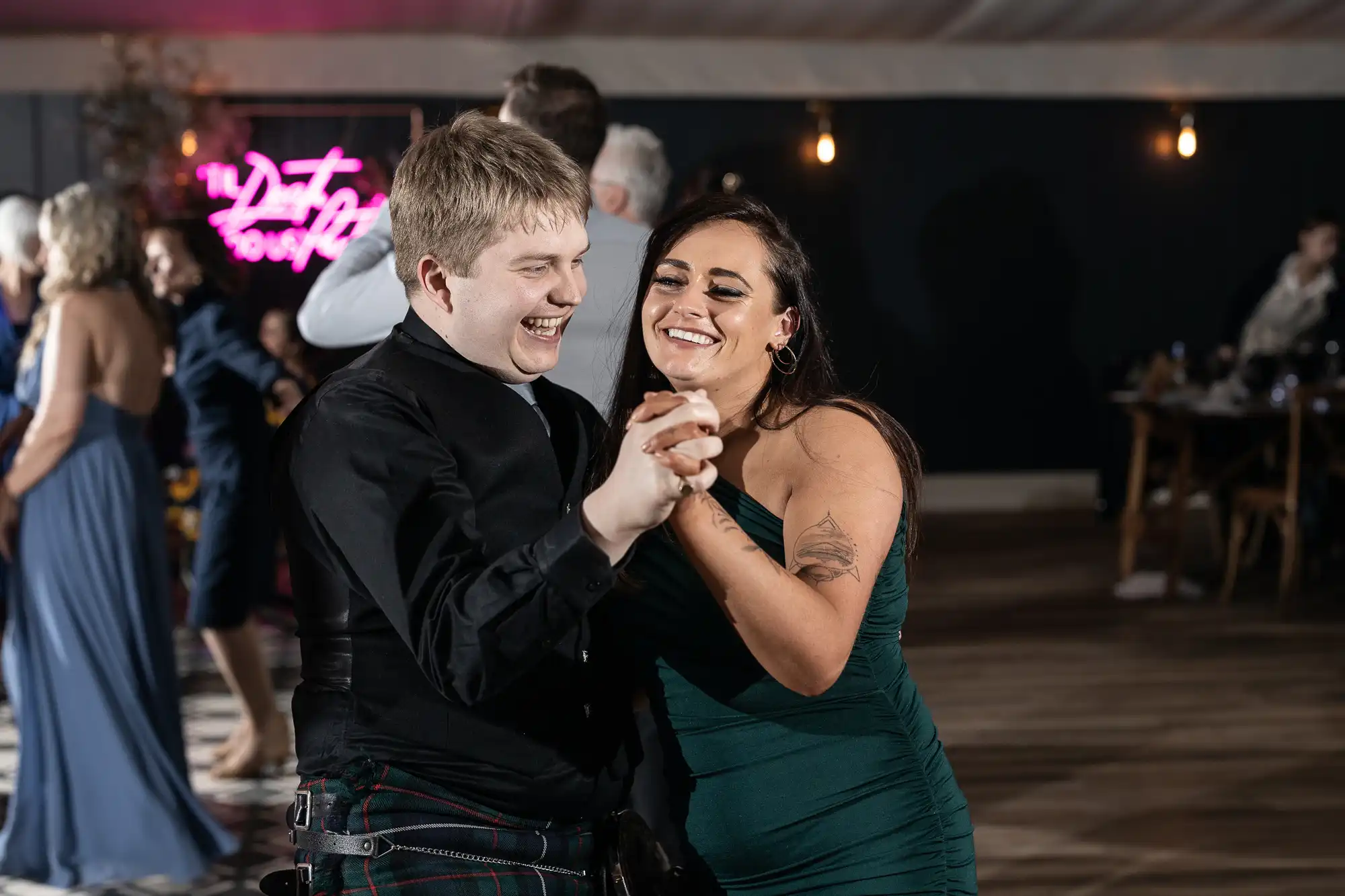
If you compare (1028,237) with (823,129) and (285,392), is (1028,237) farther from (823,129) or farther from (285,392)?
(285,392)

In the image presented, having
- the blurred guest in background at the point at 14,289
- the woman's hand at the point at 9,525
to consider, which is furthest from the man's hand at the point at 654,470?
the blurred guest in background at the point at 14,289

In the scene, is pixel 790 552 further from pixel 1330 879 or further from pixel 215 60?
pixel 215 60

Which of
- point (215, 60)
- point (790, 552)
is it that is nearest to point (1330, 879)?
point (790, 552)

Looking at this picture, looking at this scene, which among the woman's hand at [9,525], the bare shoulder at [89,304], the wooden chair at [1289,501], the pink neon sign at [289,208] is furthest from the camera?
the pink neon sign at [289,208]

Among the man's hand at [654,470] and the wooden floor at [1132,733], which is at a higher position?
the man's hand at [654,470]

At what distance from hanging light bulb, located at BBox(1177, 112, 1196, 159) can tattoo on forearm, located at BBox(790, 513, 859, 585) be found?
9.30m

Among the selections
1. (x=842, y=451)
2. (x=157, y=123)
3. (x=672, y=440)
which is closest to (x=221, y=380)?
(x=842, y=451)

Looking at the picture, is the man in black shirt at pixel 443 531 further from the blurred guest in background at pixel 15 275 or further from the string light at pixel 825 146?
the string light at pixel 825 146

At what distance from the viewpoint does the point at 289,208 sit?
906 centimetres

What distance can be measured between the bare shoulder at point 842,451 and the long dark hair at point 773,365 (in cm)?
1

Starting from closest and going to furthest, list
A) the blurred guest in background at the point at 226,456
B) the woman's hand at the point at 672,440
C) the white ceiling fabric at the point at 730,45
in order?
1. the woman's hand at the point at 672,440
2. the blurred guest in background at the point at 226,456
3. the white ceiling fabric at the point at 730,45

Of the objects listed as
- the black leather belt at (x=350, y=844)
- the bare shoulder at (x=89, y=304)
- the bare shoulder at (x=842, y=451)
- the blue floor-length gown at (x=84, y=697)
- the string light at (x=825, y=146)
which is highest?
the string light at (x=825, y=146)

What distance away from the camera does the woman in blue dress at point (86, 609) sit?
136 inches

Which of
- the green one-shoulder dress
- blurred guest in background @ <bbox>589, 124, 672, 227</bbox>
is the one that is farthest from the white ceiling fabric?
the green one-shoulder dress
